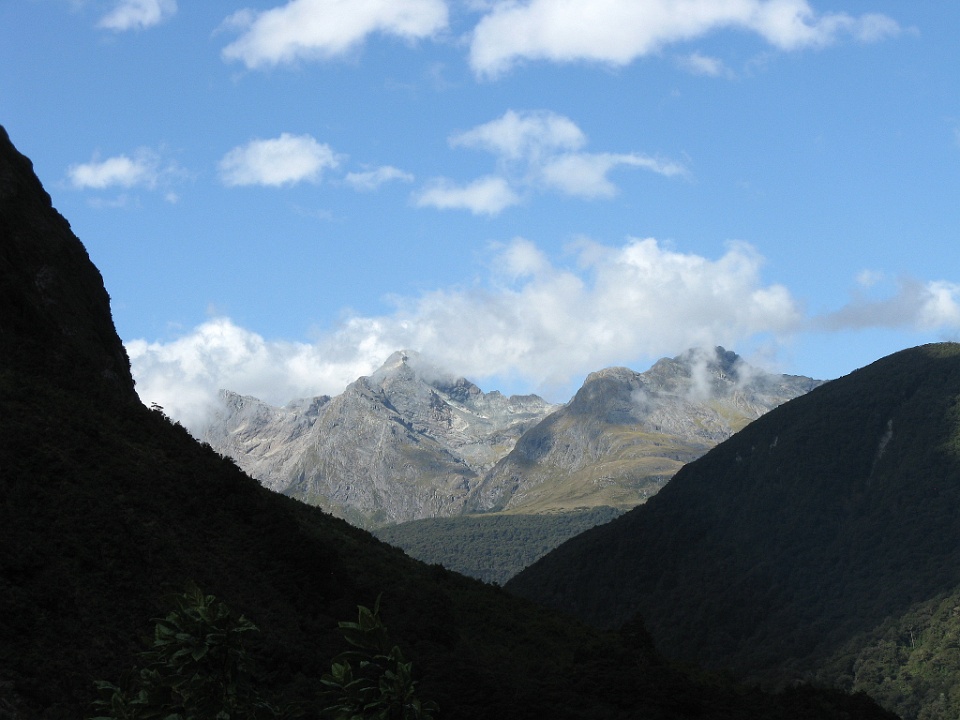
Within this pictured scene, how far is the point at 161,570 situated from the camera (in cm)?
6612

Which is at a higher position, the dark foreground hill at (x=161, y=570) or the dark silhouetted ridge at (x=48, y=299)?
the dark silhouetted ridge at (x=48, y=299)

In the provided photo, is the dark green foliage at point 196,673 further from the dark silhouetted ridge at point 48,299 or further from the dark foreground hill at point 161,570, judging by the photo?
the dark silhouetted ridge at point 48,299

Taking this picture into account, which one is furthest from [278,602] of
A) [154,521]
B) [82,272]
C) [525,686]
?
[82,272]

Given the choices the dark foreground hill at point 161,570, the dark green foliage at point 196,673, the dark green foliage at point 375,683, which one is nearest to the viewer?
the dark green foliage at point 375,683

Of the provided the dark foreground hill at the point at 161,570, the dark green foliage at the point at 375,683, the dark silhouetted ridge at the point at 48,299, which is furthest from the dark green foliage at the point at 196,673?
the dark silhouetted ridge at the point at 48,299

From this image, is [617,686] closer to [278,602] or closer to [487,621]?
[487,621]

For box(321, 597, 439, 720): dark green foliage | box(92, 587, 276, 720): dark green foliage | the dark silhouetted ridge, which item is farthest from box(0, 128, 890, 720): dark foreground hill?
box(321, 597, 439, 720): dark green foliage

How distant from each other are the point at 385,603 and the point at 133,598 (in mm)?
25507

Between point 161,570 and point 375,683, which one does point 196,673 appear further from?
point 161,570

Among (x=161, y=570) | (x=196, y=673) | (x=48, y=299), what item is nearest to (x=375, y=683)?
(x=196, y=673)

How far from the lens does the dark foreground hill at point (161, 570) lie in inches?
2221

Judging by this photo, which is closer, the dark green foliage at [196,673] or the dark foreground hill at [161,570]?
the dark green foliage at [196,673]

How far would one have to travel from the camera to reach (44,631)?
5212cm

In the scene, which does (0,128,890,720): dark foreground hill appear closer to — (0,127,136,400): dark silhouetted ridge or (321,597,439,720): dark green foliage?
(0,127,136,400): dark silhouetted ridge
